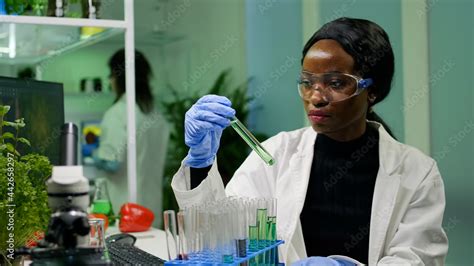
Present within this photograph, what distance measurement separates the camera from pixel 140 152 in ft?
13.0

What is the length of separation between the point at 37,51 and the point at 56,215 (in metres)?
2.19

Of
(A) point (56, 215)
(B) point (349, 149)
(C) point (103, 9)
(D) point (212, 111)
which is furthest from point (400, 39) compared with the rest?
(A) point (56, 215)

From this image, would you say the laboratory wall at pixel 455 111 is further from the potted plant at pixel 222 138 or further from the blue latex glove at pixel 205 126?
the potted plant at pixel 222 138

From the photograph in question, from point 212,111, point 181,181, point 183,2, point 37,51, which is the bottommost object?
point 181,181

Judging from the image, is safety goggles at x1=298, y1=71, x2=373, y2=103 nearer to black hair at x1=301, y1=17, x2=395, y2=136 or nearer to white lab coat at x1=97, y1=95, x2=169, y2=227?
black hair at x1=301, y1=17, x2=395, y2=136

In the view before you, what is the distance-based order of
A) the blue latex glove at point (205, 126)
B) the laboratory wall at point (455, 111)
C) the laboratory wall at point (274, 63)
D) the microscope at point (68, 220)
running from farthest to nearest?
the laboratory wall at point (274, 63), the laboratory wall at point (455, 111), the blue latex glove at point (205, 126), the microscope at point (68, 220)

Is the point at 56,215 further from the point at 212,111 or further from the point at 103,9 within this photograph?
the point at 103,9

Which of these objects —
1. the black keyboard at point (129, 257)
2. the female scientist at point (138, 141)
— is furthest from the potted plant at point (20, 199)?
the female scientist at point (138, 141)

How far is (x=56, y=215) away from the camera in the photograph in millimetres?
762

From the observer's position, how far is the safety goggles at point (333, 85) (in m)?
1.65

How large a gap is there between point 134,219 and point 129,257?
905 mm

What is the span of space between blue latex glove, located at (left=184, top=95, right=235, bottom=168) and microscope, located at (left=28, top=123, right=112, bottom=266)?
682mm

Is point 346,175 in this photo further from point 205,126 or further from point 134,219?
point 134,219

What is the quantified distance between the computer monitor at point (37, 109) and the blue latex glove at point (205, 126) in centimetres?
42
